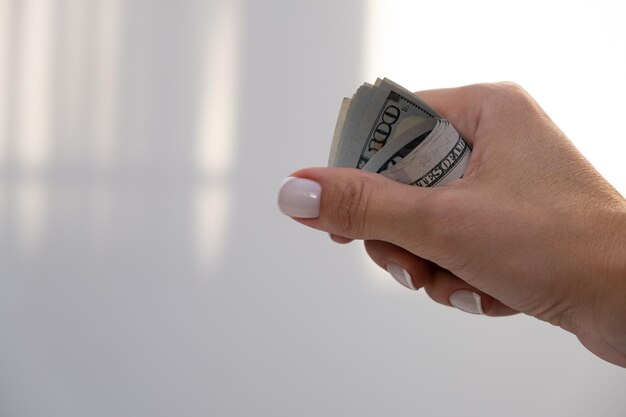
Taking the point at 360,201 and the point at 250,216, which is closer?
the point at 360,201

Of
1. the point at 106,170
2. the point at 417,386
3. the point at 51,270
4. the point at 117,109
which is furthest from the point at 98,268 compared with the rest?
the point at 417,386

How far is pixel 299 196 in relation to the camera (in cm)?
90

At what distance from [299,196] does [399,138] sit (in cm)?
19

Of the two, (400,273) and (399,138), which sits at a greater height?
(399,138)

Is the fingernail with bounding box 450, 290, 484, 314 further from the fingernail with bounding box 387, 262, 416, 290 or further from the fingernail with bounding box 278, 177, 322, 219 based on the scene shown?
the fingernail with bounding box 278, 177, 322, 219

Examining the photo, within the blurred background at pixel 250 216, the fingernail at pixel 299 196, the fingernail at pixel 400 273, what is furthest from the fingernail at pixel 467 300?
the blurred background at pixel 250 216

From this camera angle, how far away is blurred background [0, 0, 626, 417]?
6.63 feet

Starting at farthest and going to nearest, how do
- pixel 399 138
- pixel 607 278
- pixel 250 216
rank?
1. pixel 250 216
2. pixel 399 138
3. pixel 607 278

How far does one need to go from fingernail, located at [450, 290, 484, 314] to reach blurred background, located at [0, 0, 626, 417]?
99 cm

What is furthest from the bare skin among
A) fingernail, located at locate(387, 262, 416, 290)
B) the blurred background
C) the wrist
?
the blurred background

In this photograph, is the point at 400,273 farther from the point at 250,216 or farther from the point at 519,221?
the point at 250,216

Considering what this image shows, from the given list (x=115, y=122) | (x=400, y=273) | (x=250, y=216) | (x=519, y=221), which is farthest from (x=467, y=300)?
(x=115, y=122)

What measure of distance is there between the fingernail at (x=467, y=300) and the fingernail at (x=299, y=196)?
278 mm

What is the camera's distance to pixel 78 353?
2.12 metres
